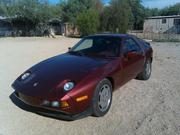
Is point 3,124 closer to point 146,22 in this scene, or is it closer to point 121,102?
point 121,102

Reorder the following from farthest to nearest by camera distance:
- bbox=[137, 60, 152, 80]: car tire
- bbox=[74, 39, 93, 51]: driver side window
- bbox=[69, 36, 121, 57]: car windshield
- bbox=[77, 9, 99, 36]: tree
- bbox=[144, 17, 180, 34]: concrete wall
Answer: bbox=[144, 17, 180, 34]: concrete wall < bbox=[77, 9, 99, 36]: tree < bbox=[137, 60, 152, 80]: car tire < bbox=[74, 39, 93, 51]: driver side window < bbox=[69, 36, 121, 57]: car windshield

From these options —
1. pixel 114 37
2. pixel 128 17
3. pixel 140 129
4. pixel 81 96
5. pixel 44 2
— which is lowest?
pixel 140 129

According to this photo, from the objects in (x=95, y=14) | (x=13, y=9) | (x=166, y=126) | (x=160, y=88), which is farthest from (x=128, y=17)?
(x=166, y=126)

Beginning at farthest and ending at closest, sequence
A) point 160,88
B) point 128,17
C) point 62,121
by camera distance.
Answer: point 128,17 < point 160,88 < point 62,121

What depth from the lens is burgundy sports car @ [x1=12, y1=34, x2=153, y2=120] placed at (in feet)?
11.9

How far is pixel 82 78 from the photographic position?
3854 mm

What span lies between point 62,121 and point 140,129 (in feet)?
4.41

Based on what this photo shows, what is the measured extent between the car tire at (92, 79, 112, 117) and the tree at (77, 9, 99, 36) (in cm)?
2770

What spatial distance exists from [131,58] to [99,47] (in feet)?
2.59

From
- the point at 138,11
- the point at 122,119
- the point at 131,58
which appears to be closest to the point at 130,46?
the point at 131,58

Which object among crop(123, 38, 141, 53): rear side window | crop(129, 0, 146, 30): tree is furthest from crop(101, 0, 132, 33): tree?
crop(123, 38, 141, 53): rear side window

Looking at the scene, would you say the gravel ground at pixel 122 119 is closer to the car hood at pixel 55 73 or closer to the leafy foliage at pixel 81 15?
the car hood at pixel 55 73

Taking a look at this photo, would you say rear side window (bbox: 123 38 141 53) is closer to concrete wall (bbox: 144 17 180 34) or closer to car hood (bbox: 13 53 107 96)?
car hood (bbox: 13 53 107 96)

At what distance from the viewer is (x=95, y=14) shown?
3225 centimetres
